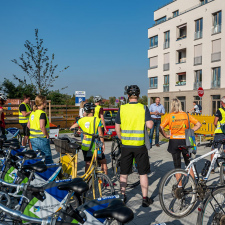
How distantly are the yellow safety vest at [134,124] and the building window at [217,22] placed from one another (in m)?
27.5

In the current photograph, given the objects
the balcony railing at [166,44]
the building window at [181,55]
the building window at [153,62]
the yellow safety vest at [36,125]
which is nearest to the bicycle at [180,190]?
the yellow safety vest at [36,125]

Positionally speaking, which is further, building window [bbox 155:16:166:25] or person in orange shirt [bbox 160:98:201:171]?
building window [bbox 155:16:166:25]

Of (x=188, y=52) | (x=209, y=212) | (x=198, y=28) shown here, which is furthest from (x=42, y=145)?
(x=198, y=28)

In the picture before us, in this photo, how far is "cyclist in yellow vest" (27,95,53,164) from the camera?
16.1 ft

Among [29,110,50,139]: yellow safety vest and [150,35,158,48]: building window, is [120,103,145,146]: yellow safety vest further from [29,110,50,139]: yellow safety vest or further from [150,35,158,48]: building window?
[150,35,158,48]: building window

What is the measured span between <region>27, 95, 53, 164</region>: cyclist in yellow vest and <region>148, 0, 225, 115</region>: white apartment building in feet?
84.9

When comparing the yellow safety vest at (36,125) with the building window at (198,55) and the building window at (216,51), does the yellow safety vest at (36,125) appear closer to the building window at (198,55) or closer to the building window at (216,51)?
the building window at (216,51)

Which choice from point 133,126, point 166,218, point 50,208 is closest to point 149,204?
point 166,218

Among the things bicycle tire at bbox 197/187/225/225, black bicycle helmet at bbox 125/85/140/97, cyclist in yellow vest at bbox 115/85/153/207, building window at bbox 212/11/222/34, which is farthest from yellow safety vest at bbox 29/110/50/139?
building window at bbox 212/11/222/34

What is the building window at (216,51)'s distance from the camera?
27797 millimetres

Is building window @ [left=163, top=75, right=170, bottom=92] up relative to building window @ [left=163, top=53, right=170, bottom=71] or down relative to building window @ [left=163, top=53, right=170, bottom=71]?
down

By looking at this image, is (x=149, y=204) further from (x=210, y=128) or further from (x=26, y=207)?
(x=210, y=128)

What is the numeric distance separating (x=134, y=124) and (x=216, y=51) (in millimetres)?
27375

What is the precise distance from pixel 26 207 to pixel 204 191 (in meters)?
2.46
